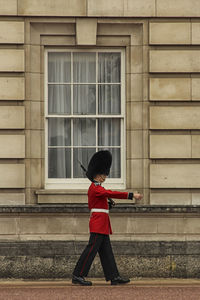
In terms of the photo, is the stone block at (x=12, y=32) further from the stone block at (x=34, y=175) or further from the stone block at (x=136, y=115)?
the stone block at (x=136, y=115)

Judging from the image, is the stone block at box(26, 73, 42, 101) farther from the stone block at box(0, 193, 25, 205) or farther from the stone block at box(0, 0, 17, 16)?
the stone block at box(0, 193, 25, 205)

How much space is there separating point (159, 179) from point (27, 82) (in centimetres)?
250

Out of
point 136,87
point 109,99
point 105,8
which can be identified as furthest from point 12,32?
point 136,87

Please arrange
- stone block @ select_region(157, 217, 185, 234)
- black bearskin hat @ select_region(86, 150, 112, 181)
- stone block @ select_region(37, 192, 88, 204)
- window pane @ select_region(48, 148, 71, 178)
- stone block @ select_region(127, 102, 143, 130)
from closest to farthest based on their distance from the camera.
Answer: black bearskin hat @ select_region(86, 150, 112, 181), stone block @ select_region(157, 217, 185, 234), stone block @ select_region(37, 192, 88, 204), stone block @ select_region(127, 102, 143, 130), window pane @ select_region(48, 148, 71, 178)

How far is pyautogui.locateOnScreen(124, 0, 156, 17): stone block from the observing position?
42.4ft

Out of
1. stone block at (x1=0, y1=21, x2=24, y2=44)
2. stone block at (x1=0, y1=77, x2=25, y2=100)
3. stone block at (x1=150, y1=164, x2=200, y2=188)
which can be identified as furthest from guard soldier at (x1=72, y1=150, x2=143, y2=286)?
stone block at (x1=0, y1=21, x2=24, y2=44)

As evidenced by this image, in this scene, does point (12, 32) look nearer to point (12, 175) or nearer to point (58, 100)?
point (58, 100)

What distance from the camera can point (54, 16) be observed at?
1292 cm

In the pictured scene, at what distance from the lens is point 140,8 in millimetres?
12922

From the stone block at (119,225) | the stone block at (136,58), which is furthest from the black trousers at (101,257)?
the stone block at (136,58)

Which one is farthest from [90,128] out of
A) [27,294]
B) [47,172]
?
[27,294]

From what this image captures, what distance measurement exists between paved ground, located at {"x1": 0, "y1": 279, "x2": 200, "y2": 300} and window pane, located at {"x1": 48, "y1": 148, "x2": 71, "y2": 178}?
185cm

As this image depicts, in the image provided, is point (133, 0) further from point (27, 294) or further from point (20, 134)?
point (27, 294)

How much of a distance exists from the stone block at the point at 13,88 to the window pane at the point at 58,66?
23.5 inches
